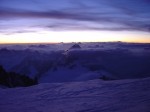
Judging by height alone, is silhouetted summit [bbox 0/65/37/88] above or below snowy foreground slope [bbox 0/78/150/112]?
below

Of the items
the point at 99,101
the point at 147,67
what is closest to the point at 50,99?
the point at 99,101

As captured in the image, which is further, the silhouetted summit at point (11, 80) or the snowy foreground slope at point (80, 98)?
the silhouetted summit at point (11, 80)

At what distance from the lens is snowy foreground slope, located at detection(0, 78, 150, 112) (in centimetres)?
805

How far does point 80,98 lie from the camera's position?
9.48 meters

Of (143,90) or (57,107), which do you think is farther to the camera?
(143,90)

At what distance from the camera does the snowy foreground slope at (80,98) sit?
8.05 metres

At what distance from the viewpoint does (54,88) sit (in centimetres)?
1157

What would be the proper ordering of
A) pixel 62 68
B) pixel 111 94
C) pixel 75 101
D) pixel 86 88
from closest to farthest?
pixel 75 101 → pixel 111 94 → pixel 86 88 → pixel 62 68

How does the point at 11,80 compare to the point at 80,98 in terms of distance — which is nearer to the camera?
the point at 80,98

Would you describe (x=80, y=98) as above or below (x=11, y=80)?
above

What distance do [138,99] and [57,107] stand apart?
9.57 ft

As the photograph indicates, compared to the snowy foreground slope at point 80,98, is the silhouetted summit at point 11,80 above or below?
below

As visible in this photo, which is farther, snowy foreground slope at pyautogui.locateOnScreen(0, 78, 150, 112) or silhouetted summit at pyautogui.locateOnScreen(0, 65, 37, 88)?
silhouetted summit at pyautogui.locateOnScreen(0, 65, 37, 88)

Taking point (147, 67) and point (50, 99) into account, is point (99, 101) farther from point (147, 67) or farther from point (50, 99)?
point (147, 67)
